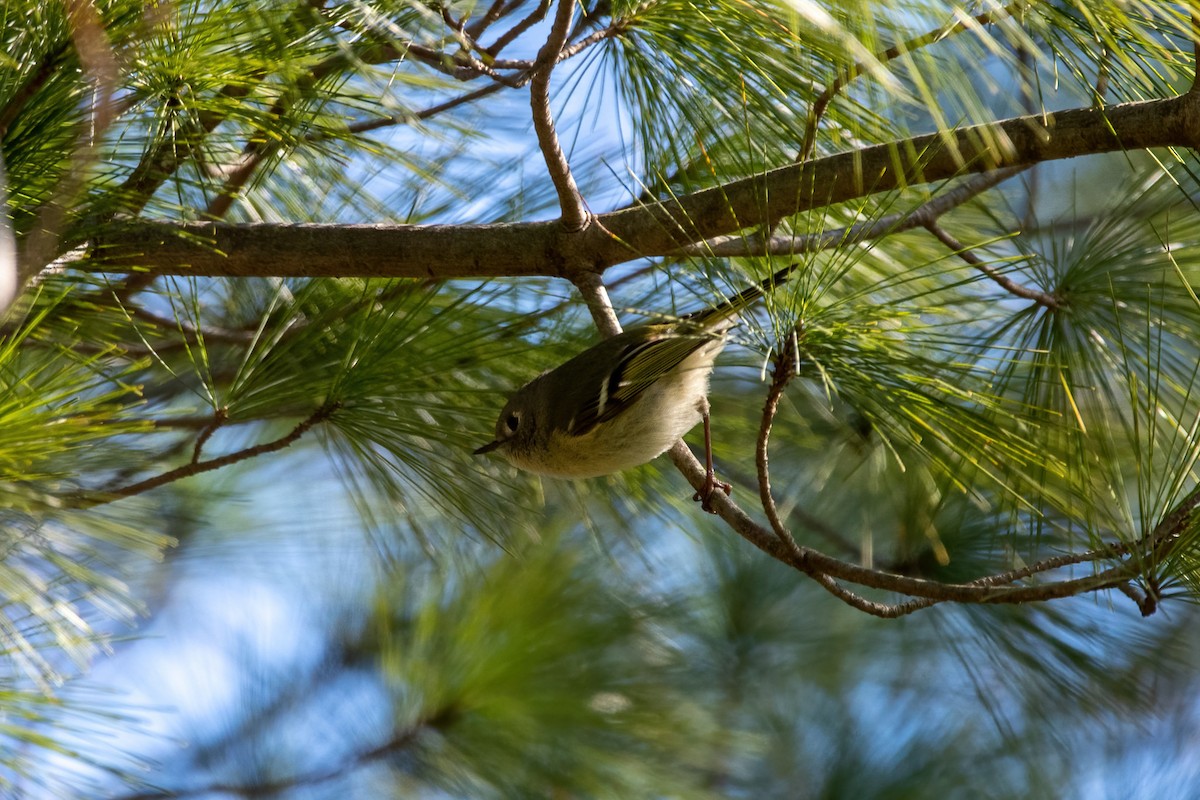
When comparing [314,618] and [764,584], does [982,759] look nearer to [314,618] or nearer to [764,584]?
[764,584]

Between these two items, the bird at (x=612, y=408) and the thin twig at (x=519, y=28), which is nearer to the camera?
the thin twig at (x=519, y=28)

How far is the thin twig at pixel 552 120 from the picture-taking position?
1118 millimetres

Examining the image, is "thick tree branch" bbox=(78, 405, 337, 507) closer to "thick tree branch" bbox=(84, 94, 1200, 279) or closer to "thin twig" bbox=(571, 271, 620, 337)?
"thick tree branch" bbox=(84, 94, 1200, 279)

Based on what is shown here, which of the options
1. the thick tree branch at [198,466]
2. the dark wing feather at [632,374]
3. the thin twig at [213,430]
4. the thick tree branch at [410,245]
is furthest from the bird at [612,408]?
the thin twig at [213,430]

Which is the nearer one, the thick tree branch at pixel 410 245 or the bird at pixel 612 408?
the thick tree branch at pixel 410 245

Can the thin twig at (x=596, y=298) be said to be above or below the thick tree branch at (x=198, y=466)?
above

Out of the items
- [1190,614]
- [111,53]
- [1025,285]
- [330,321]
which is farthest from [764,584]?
[111,53]

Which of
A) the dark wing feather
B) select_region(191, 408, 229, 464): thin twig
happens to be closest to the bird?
the dark wing feather

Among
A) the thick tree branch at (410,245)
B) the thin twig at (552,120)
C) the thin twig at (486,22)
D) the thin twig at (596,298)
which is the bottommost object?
the thin twig at (596,298)

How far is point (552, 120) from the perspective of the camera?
4.32 ft

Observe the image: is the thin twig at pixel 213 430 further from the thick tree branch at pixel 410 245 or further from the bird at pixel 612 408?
the bird at pixel 612 408

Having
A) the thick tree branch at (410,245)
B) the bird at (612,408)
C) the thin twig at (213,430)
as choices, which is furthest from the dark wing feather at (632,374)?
the thin twig at (213,430)

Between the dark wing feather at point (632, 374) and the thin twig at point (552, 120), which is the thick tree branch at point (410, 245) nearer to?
the thin twig at point (552, 120)

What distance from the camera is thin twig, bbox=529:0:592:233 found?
1.12m
